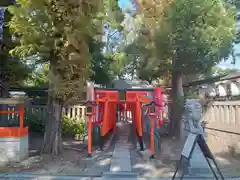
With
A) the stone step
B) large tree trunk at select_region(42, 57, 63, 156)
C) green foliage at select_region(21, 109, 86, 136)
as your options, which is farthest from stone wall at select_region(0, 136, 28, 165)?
green foliage at select_region(21, 109, 86, 136)

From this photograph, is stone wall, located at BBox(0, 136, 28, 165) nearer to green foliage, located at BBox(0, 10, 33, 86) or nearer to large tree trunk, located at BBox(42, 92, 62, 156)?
large tree trunk, located at BBox(42, 92, 62, 156)

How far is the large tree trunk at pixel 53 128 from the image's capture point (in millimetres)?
8266

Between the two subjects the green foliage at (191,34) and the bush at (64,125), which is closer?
the green foliage at (191,34)

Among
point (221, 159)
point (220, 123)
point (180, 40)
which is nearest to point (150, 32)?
point (180, 40)

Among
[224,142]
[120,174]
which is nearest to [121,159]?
[120,174]

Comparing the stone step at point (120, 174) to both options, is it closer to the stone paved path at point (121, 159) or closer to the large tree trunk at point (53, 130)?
the stone paved path at point (121, 159)

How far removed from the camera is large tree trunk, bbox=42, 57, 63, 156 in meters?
8.27

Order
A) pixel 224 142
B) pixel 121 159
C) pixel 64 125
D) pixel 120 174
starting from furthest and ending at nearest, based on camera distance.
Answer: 1. pixel 64 125
2. pixel 224 142
3. pixel 121 159
4. pixel 120 174

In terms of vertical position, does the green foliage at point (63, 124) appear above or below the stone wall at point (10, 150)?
above

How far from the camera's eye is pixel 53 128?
329 inches

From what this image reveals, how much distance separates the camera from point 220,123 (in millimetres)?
9922

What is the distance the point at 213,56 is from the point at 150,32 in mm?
2654

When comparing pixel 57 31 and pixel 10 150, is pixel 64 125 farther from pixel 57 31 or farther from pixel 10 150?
pixel 57 31

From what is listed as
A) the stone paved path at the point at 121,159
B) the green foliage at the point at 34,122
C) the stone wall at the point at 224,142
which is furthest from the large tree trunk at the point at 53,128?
the stone wall at the point at 224,142
